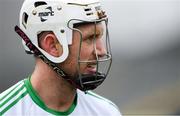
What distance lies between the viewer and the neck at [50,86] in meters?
3.13

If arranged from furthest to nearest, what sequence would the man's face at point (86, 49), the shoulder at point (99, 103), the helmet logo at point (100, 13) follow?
the shoulder at point (99, 103), the helmet logo at point (100, 13), the man's face at point (86, 49)

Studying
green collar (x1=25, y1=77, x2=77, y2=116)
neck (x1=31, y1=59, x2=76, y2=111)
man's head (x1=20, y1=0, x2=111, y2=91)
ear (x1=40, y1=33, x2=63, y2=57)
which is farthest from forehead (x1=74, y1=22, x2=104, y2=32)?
green collar (x1=25, y1=77, x2=77, y2=116)

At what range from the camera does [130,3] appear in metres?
4.63

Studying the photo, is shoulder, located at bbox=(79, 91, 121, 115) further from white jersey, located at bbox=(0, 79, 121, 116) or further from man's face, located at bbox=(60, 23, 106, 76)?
man's face, located at bbox=(60, 23, 106, 76)

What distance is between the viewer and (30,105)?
3.11 metres

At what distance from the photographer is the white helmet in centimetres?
307

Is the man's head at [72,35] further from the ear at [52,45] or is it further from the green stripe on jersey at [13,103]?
the green stripe on jersey at [13,103]

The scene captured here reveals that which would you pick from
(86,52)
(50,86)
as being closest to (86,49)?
(86,52)

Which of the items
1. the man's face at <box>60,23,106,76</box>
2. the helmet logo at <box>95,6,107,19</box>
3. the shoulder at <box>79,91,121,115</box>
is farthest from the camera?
the shoulder at <box>79,91,121,115</box>

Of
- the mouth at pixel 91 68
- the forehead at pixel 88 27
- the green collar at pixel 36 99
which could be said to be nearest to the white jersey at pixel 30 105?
the green collar at pixel 36 99

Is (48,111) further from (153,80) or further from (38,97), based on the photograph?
Result: (153,80)

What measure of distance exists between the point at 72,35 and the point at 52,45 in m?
0.13

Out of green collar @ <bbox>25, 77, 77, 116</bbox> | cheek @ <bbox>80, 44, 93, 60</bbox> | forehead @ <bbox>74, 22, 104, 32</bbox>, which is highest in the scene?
forehead @ <bbox>74, 22, 104, 32</bbox>

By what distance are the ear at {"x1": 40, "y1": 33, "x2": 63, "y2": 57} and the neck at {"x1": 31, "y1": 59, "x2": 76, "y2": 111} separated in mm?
78
